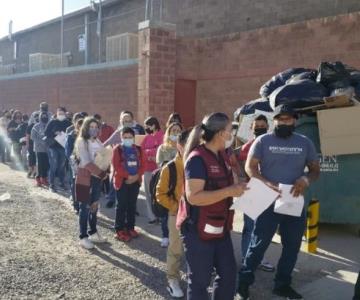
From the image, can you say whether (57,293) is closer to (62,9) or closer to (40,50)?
(62,9)

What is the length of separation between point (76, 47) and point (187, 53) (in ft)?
41.8

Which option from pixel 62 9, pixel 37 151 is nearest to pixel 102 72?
pixel 37 151

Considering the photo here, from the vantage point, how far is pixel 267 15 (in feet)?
41.0

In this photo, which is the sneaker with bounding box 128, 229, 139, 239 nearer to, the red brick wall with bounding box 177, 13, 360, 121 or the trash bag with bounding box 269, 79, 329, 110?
the trash bag with bounding box 269, 79, 329, 110

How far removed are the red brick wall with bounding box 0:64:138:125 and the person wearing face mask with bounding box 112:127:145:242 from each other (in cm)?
632

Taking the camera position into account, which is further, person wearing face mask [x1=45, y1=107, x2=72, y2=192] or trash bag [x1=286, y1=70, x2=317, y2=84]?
person wearing face mask [x1=45, y1=107, x2=72, y2=192]

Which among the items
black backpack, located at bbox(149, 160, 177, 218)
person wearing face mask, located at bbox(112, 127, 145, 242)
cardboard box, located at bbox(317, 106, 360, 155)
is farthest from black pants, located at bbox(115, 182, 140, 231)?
cardboard box, located at bbox(317, 106, 360, 155)

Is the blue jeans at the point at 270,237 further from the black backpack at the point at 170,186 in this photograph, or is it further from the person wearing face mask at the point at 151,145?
the person wearing face mask at the point at 151,145

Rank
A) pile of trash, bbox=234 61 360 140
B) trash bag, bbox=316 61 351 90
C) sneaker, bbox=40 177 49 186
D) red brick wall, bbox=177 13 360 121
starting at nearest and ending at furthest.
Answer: pile of trash, bbox=234 61 360 140 < trash bag, bbox=316 61 351 90 < red brick wall, bbox=177 13 360 121 < sneaker, bbox=40 177 49 186

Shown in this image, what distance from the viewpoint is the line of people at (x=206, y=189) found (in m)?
3.22

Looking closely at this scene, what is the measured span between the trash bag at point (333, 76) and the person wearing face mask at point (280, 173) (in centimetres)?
239

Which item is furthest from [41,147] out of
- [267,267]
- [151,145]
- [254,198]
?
[254,198]

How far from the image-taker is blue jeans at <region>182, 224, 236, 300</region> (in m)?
3.22

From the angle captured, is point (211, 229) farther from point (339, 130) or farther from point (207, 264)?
point (339, 130)
